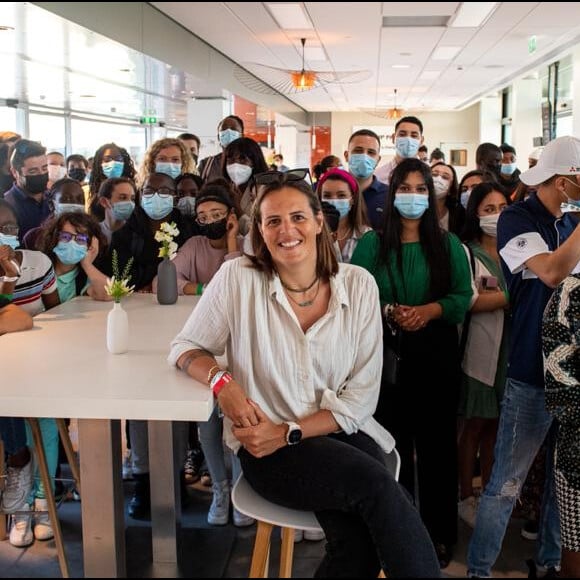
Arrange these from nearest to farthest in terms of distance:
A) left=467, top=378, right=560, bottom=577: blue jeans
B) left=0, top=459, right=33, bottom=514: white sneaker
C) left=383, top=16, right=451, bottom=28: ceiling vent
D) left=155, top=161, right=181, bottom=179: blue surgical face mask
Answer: left=467, top=378, right=560, bottom=577: blue jeans < left=0, top=459, right=33, bottom=514: white sneaker < left=155, top=161, right=181, bottom=179: blue surgical face mask < left=383, top=16, right=451, bottom=28: ceiling vent

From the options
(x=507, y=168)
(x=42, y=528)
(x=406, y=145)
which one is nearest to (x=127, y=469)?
(x=42, y=528)

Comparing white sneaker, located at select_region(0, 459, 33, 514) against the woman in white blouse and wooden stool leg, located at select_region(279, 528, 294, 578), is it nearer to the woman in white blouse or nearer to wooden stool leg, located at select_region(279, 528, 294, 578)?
the woman in white blouse

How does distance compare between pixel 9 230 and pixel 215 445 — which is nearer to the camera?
pixel 9 230

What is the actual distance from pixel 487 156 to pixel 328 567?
397 centimetres

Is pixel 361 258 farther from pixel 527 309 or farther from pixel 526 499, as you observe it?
pixel 526 499

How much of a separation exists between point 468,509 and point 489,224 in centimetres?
129

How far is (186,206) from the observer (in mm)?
4070

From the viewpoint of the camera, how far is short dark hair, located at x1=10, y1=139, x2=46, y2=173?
3.94 m

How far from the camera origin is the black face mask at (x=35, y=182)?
3979mm

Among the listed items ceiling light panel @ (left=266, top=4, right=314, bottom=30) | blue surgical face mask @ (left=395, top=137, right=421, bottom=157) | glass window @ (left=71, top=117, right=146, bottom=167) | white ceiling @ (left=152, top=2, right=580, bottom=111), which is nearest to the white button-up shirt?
blue surgical face mask @ (left=395, top=137, right=421, bottom=157)

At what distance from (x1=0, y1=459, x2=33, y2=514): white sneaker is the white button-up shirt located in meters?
1.05

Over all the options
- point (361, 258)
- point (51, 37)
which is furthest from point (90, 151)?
point (361, 258)

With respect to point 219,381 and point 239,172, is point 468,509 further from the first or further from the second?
point 239,172

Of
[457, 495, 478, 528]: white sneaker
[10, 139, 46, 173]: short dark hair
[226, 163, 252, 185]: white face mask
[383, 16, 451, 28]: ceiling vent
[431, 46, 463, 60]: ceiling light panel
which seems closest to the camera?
[457, 495, 478, 528]: white sneaker
